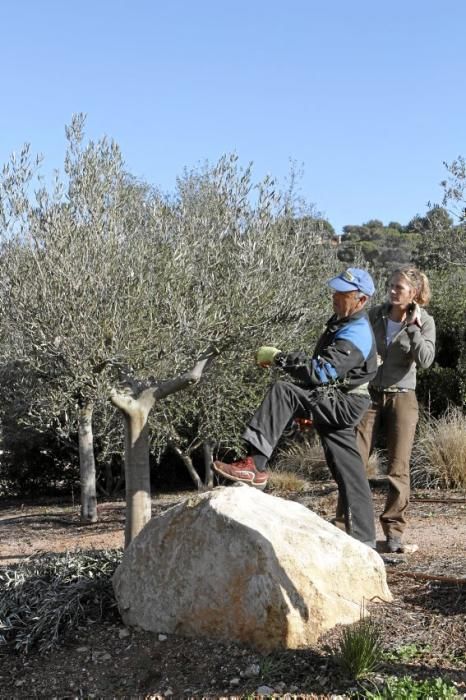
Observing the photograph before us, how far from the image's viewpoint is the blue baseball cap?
493cm

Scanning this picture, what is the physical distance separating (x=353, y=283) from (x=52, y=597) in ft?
8.63

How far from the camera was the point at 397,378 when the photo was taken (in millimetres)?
5887

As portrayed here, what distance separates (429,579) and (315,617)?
106 cm

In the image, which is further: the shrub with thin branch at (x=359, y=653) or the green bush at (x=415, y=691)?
the shrub with thin branch at (x=359, y=653)

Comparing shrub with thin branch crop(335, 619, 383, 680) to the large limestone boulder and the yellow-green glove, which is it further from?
the yellow-green glove

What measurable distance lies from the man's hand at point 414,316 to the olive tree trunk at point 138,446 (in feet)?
5.69

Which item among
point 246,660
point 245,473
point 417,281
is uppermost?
point 417,281

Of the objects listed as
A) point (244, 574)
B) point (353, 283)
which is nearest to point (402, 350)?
point (353, 283)

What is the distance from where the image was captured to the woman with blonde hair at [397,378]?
5.76 meters

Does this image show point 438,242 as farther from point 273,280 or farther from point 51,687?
point 51,687

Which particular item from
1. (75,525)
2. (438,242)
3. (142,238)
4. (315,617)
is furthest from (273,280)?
(438,242)

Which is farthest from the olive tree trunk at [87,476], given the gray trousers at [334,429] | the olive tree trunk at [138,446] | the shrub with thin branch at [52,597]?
the gray trousers at [334,429]

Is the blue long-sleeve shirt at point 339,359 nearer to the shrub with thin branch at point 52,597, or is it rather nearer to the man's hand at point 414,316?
the man's hand at point 414,316

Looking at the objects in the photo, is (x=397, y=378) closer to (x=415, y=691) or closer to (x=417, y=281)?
(x=417, y=281)
